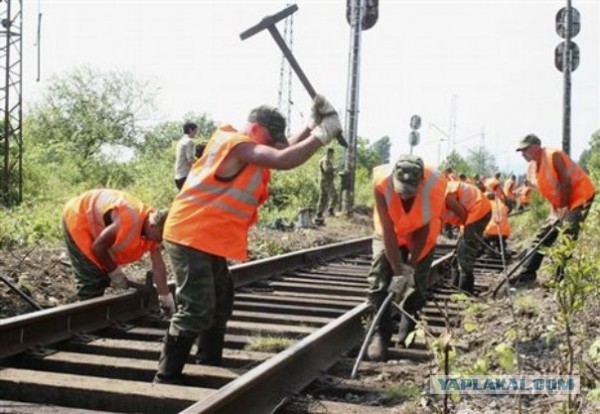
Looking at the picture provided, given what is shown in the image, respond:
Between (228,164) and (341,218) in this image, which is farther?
(341,218)

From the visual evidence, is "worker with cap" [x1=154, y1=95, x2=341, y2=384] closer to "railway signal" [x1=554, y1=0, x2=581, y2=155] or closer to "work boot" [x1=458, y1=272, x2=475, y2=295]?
"work boot" [x1=458, y1=272, x2=475, y2=295]

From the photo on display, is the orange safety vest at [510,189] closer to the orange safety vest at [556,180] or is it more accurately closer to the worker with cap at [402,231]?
the orange safety vest at [556,180]

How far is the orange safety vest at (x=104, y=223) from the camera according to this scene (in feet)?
18.0

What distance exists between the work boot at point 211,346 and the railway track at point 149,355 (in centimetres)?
9

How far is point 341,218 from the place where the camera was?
18.5 m

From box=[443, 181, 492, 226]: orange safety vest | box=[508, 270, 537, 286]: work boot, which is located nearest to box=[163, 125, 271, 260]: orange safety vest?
box=[443, 181, 492, 226]: orange safety vest

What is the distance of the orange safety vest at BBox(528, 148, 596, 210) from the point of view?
782cm

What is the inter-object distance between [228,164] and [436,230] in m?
2.17

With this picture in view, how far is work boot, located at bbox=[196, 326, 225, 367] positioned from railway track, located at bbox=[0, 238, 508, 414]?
0.09 meters

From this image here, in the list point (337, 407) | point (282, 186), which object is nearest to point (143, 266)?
point (337, 407)

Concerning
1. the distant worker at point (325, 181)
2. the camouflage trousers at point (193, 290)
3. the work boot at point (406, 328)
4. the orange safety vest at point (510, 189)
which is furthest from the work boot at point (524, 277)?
the orange safety vest at point (510, 189)

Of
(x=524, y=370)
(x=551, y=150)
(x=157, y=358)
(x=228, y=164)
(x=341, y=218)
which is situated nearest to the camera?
(x=228, y=164)

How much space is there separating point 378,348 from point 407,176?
1.19 metres

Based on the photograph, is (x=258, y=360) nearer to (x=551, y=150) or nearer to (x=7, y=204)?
(x=551, y=150)
